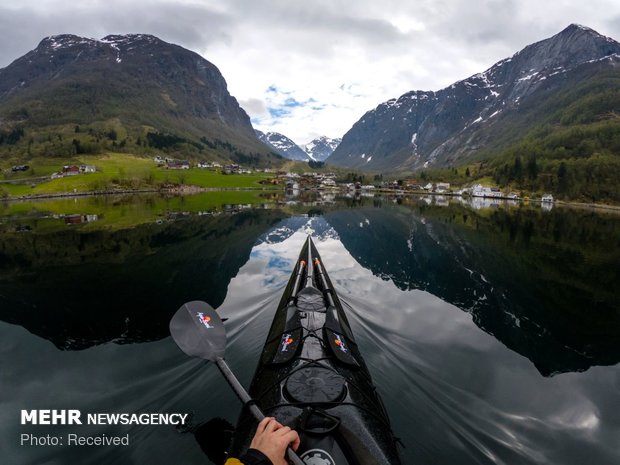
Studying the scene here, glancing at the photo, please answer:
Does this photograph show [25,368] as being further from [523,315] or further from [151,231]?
[151,231]

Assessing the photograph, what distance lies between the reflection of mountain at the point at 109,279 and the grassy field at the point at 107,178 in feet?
340

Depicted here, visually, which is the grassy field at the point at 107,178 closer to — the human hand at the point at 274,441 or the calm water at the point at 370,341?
the calm water at the point at 370,341

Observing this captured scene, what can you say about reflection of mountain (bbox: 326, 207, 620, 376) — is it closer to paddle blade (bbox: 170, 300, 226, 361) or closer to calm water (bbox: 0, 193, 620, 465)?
calm water (bbox: 0, 193, 620, 465)

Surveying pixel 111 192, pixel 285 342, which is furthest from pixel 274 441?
pixel 111 192

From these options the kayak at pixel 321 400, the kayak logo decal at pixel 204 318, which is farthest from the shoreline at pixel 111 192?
the kayak at pixel 321 400

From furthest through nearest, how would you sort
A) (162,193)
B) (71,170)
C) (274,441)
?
(71,170) < (162,193) < (274,441)

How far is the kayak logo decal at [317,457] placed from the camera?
451cm

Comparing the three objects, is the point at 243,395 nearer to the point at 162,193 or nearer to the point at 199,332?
the point at 199,332

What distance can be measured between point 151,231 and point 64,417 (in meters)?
31.5

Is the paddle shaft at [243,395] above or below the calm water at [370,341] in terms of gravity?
above

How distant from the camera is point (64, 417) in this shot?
8219 millimetres

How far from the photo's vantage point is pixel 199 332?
7.78m

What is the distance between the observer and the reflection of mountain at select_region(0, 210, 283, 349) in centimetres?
1373

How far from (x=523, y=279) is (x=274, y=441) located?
25.0m
